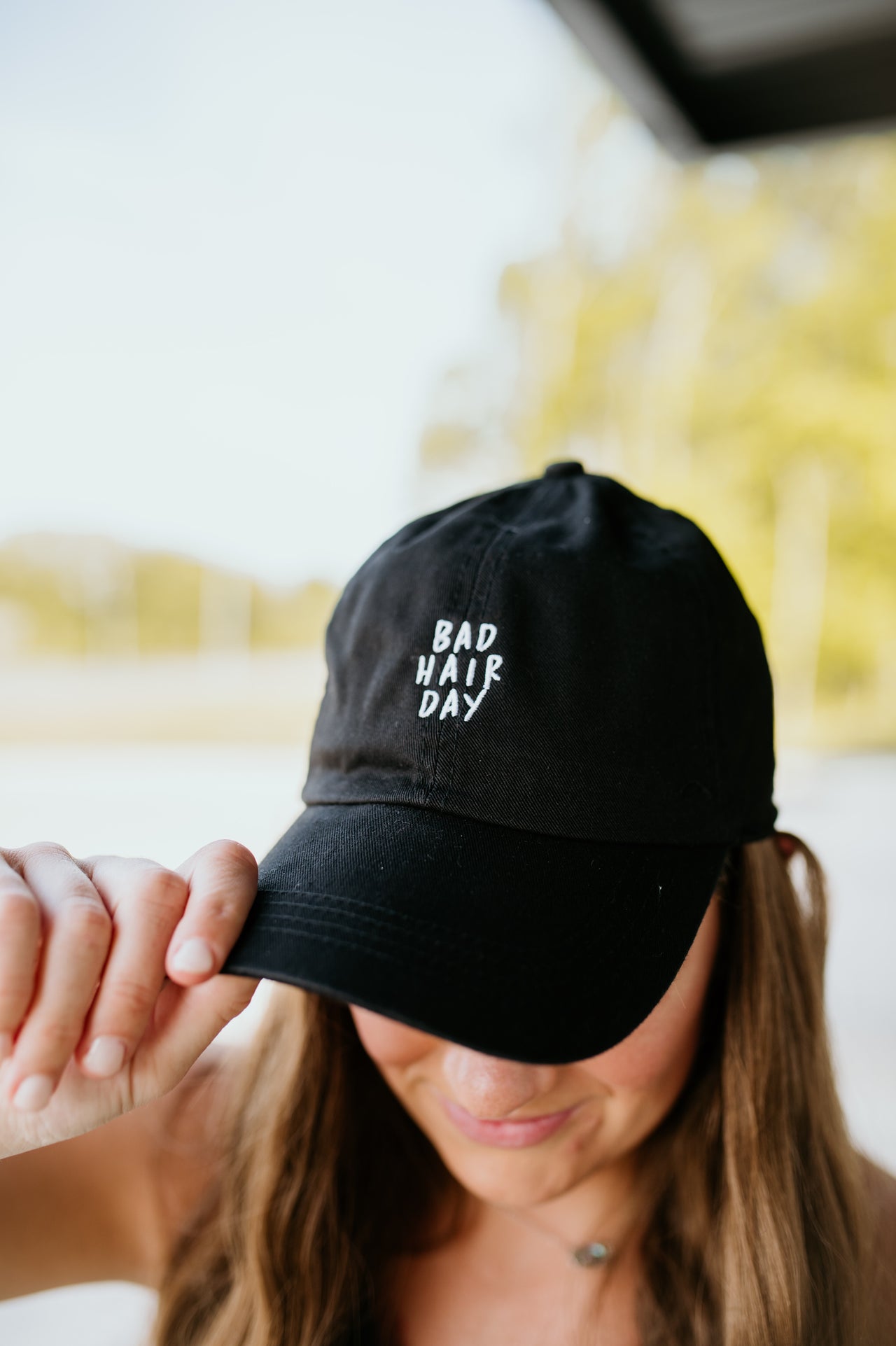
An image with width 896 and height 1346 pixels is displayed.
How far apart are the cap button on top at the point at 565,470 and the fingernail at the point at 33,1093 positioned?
30.9 inches

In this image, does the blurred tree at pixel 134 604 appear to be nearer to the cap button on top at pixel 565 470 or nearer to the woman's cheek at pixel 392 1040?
the cap button on top at pixel 565 470

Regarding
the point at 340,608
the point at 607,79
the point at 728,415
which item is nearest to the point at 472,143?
the point at 728,415

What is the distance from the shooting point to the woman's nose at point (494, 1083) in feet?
2.89

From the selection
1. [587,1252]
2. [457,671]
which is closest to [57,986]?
[457,671]

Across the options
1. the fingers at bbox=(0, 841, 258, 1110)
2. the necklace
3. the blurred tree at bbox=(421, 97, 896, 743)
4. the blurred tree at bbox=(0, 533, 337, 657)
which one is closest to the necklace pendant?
the necklace

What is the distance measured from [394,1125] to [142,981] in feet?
2.21

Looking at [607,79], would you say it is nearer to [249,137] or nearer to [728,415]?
[249,137]

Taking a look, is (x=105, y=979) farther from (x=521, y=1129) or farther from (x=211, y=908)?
(x=521, y=1129)

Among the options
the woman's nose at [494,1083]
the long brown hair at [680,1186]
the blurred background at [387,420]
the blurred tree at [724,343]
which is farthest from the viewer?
the blurred tree at [724,343]

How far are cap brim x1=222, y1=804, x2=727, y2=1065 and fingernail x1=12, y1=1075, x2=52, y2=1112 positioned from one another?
0.44ft

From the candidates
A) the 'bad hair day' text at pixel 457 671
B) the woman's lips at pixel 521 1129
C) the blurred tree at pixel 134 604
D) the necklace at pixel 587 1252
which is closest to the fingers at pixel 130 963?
the 'bad hair day' text at pixel 457 671

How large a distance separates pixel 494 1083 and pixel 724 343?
706cm

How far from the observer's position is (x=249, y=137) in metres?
4.38

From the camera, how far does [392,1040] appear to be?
926 mm
